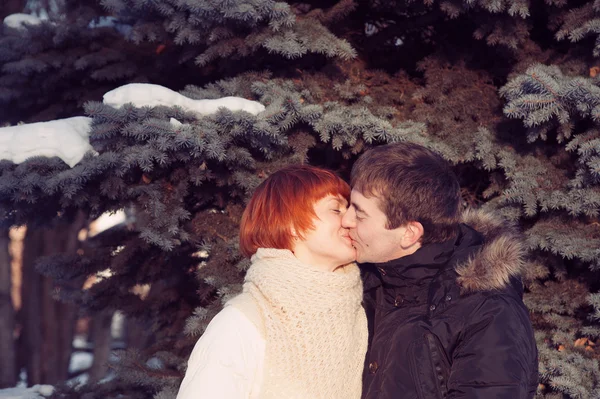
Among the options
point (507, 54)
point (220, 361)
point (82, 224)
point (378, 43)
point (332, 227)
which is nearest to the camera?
point (220, 361)

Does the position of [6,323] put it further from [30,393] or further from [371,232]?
[371,232]

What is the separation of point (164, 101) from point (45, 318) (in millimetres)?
6308

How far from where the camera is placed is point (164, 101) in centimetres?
335

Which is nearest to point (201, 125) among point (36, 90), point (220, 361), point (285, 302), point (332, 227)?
point (332, 227)

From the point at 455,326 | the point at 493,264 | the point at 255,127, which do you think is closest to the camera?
the point at 455,326

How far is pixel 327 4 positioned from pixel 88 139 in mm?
2009

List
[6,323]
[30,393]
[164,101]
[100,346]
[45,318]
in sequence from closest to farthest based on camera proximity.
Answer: [164,101], [30,393], [6,323], [45,318], [100,346]

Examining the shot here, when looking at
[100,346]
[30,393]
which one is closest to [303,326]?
[30,393]

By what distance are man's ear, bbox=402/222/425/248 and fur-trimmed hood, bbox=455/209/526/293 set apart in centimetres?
20

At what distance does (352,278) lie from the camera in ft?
8.18

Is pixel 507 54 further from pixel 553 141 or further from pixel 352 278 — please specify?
pixel 352 278

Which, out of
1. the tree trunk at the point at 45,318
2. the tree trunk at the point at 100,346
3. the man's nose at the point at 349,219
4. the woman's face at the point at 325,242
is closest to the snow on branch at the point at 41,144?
the woman's face at the point at 325,242

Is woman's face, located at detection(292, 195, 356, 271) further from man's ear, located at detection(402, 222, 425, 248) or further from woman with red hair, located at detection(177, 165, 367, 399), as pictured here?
man's ear, located at detection(402, 222, 425, 248)

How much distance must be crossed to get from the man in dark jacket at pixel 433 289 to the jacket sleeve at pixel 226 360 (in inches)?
19.4
